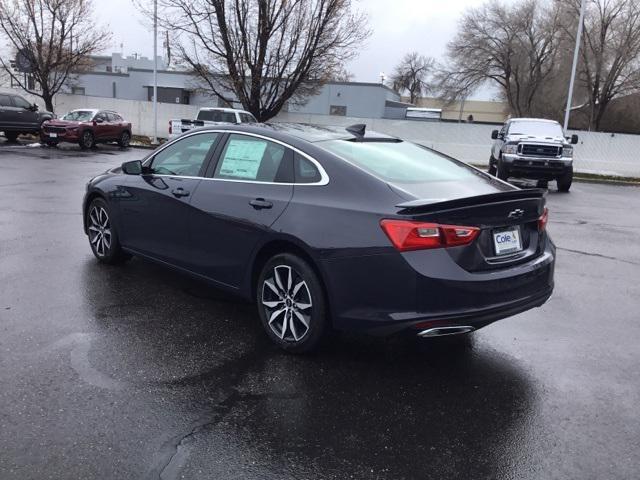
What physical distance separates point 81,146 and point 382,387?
21.9m

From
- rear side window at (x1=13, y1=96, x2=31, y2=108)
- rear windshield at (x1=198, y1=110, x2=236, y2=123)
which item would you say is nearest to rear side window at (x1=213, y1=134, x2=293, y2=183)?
rear windshield at (x1=198, y1=110, x2=236, y2=123)

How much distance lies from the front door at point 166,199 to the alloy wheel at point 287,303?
1091 millimetres

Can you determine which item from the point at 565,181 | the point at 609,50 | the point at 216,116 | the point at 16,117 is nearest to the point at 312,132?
the point at 565,181

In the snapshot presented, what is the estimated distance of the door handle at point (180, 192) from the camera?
4.98 meters

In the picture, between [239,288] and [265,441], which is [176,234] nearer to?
[239,288]

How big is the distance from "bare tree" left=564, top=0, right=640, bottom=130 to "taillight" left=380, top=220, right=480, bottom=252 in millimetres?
42300

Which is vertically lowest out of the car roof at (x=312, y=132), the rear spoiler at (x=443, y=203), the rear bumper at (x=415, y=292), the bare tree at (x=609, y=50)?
the rear bumper at (x=415, y=292)

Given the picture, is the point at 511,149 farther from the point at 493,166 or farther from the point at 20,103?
the point at 20,103

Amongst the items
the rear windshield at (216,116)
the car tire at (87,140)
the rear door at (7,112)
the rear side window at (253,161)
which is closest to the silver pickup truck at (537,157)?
the rear windshield at (216,116)

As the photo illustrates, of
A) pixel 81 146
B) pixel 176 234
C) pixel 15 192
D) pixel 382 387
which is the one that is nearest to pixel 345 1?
pixel 81 146

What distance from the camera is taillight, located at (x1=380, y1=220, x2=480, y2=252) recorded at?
3502 mm

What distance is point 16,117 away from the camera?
76.0 ft

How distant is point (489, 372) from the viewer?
13.2ft

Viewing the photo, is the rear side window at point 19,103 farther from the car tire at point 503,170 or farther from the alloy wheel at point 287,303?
the alloy wheel at point 287,303
